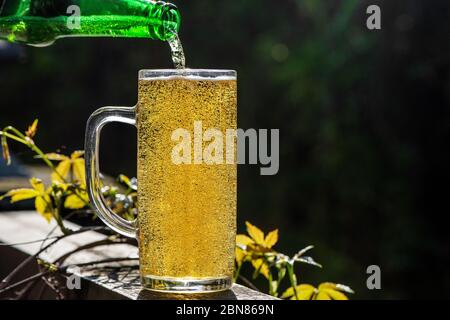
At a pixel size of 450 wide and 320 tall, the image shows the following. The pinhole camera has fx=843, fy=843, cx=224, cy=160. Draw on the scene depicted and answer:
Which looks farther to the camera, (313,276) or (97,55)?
(97,55)

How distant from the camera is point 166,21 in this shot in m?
1.07

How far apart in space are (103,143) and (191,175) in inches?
230

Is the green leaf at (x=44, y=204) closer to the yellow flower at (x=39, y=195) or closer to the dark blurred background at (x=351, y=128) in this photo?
the yellow flower at (x=39, y=195)

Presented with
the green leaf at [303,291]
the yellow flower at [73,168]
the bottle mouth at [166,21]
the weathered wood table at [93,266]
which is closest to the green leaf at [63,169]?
the yellow flower at [73,168]

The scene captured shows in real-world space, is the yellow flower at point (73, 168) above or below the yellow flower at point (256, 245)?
above

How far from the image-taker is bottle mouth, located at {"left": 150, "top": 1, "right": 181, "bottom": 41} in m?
1.07

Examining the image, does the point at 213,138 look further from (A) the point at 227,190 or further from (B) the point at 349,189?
(B) the point at 349,189

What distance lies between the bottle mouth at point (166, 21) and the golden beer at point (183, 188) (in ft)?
0.43

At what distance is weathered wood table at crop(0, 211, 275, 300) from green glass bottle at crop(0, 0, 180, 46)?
0.31 m

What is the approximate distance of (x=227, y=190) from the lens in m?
0.96

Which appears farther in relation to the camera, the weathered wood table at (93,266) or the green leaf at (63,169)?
the green leaf at (63,169)

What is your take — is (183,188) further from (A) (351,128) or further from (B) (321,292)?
(A) (351,128)

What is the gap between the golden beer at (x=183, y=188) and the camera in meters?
0.94

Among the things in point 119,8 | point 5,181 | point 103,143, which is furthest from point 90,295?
point 103,143
